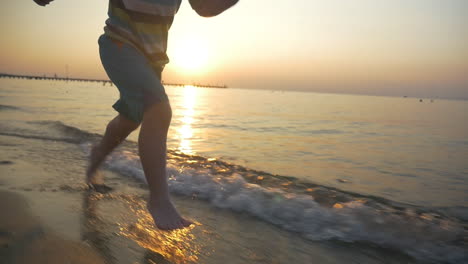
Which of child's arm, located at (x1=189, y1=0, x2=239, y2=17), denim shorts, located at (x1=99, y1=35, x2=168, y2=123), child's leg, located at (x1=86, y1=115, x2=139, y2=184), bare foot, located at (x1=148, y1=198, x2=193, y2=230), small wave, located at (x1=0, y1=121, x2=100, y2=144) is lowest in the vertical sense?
small wave, located at (x1=0, y1=121, x2=100, y2=144)

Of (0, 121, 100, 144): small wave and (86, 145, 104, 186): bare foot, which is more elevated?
(86, 145, 104, 186): bare foot

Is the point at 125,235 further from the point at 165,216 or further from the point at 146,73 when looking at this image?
the point at 146,73

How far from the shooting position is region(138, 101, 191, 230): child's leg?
1694 millimetres

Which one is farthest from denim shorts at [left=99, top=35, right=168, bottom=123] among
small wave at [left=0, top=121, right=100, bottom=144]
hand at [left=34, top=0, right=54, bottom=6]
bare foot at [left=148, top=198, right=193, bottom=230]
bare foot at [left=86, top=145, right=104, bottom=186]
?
small wave at [left=0, top=121, right=100, bottom=144]

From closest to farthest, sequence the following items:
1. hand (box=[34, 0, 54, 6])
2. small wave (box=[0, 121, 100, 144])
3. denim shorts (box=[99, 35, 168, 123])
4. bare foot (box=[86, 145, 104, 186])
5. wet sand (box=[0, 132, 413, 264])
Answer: wet sand (box=[0, 132, 413, 264]) → denim shorts (box=[99, 35, 168, 123]) → hand (box=[34, 0, 54, 6]) → bare foot (box=[86, 145, 104, 186]) → small wave (box=[0, 121, 100, 144])

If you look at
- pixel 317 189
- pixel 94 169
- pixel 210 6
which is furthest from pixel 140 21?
pixel 317 189

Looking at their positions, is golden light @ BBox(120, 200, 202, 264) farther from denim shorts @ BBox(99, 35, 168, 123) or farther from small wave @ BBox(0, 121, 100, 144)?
small wave @ BBox(0, 121, 100, 144)

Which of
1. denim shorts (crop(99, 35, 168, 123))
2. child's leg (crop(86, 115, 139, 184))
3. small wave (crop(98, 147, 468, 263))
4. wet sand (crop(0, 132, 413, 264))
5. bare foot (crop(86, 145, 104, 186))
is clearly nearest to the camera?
wet sand (crop(0, 132, 413, 264))

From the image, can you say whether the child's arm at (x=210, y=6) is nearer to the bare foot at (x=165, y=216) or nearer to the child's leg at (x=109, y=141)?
the child's leg at (x=109, y=141)

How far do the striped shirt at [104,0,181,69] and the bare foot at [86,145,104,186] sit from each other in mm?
989

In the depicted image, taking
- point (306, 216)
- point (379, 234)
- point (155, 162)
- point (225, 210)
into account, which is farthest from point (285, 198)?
point (155, 162)

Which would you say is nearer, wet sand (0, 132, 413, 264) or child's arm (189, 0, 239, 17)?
wet sand (0, 132, 413, 264)

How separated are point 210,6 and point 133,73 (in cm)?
60

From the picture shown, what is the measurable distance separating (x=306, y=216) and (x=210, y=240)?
828 mm
